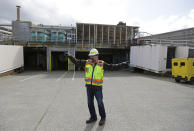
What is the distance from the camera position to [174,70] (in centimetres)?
982

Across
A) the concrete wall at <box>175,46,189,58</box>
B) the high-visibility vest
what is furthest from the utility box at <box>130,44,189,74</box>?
the high-visibility vest

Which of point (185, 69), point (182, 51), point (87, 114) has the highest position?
point (182, 51)

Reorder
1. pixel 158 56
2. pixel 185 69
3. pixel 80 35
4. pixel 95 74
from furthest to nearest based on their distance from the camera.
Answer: pixel 80 35
pixel 158 56
pixel 185 69
pixel 95 74

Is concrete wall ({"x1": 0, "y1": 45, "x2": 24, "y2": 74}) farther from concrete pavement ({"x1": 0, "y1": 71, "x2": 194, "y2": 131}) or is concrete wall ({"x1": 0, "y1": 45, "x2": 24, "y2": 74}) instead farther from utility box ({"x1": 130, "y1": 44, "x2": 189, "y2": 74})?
utility box ({"x1": 130, "y1": 44, "x2": 189, "y2": 74})

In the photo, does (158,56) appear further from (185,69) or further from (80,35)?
(80,35)

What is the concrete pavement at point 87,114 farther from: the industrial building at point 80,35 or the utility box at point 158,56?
the industrial building at point 80,35

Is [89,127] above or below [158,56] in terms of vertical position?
below

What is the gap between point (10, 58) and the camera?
12570 millimetres

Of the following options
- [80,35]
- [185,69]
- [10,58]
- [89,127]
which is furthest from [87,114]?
[80,35]

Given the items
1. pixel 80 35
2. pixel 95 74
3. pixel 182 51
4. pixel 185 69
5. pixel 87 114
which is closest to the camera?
pixel 95 74

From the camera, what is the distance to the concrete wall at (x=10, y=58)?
11.2 meters

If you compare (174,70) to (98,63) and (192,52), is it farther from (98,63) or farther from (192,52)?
(98,63)

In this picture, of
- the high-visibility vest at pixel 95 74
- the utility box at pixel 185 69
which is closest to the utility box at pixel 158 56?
the utility box at pixel 185 69

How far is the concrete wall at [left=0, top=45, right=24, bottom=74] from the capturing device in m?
11.2
